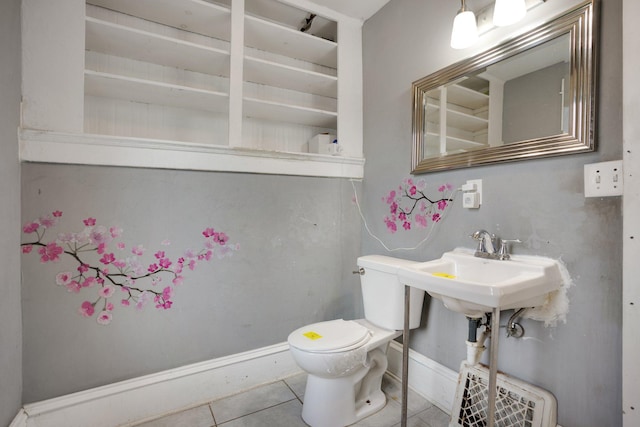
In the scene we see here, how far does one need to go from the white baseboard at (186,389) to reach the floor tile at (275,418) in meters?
0.23

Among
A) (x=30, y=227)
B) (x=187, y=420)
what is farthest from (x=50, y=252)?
(x=187, y=420)

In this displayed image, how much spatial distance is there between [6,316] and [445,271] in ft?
5.94

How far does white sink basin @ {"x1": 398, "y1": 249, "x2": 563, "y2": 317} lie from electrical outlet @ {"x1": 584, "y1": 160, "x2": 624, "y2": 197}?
0.29 meters

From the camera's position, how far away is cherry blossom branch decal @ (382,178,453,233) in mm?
1595

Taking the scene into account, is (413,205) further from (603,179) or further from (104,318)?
(104,318)

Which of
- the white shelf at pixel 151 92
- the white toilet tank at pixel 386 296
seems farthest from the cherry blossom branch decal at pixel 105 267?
the white toilet tank at pixel 386 296

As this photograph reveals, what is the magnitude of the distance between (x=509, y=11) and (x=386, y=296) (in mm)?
1363

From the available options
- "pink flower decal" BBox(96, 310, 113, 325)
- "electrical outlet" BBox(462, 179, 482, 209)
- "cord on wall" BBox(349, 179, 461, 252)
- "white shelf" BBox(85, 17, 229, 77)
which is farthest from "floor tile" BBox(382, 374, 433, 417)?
"white shelf" BBox(85, 17, 229, 77)

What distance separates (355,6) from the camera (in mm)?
1969

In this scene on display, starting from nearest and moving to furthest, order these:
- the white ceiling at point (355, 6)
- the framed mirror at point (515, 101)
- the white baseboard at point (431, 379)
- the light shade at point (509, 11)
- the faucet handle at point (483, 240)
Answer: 1. the framed mirror at point (515, 101)
2. the light shade at point (509, 11)
3. the faucet handle at point (483, 240)
4. the white baseboard at point (431, 379)
5. the white ceiling at point (355, 6)

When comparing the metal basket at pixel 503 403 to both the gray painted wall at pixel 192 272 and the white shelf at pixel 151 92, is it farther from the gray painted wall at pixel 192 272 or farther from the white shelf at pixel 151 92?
the white shelf at pixel 151 92

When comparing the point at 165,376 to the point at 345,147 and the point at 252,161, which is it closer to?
the point at 252,161

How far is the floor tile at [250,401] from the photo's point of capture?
1.54m

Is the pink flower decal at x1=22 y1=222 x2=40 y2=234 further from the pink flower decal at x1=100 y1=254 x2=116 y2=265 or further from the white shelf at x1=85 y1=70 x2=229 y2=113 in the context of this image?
the white shelf at x1=85 y1=70 x2=229 y2=113
